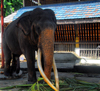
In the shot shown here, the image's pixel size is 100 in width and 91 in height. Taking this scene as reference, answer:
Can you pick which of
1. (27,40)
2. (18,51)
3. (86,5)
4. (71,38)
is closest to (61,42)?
(71,38)

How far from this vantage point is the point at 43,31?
2.97m

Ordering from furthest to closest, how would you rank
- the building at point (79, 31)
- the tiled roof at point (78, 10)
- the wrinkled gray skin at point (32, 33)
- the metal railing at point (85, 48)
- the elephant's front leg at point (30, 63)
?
1. the metal railing at point (85, 48)
2. the building at point (79, 31)
3. the tiled roof at point (78, 10)
4. the elephant's front leg at point (30, 63)
5. the wrinkled gray skin at point (32, 33)

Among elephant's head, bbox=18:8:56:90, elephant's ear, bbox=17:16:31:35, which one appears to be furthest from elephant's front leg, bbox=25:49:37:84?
elephant's ear, bbox=17:16:31:35

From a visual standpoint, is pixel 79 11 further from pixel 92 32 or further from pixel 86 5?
pixel 92 32

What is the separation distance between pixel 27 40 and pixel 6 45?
1661mm

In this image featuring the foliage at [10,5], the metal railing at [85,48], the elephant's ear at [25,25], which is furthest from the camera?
the foliage at [10,5]

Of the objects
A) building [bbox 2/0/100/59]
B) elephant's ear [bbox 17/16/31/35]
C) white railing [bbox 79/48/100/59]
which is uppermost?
elephant's ear [bbox 17/16/31/35]

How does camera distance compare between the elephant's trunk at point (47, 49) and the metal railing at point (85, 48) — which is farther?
the metal railing at point (85, 48)

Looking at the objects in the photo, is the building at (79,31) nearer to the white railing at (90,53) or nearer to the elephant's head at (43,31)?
the white railing at (90,53)

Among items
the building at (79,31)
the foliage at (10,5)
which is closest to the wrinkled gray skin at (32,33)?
the building at (79,31)

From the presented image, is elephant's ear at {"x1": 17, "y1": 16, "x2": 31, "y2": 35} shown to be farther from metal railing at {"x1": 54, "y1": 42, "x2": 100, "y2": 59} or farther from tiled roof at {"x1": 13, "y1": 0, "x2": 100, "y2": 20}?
metal railing at {"x1": 54, "y1": 42, "x2": 100, "y2": 59}

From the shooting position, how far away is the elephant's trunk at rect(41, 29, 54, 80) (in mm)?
2855

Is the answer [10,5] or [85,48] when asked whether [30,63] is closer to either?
[85,48]

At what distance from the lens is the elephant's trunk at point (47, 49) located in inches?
112
